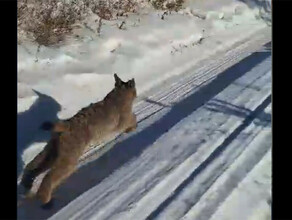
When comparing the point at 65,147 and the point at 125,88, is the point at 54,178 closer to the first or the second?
the point at 65,147

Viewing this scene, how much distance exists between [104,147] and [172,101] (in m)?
2.09

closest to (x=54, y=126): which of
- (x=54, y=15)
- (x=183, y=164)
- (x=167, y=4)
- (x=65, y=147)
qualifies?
(x=65, y=147)

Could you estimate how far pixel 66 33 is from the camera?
345 inches

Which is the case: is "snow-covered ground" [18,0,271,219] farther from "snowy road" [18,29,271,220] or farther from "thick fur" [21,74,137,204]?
"thick fur" [21,74,137,204]

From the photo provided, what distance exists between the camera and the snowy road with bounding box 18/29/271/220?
464 cm

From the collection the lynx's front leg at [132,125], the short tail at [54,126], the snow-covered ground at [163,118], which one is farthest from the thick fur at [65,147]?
the lynx's front leg at [132,125]

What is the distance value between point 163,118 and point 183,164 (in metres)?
1.56

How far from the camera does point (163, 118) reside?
7.03m

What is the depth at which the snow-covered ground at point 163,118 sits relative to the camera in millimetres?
4770

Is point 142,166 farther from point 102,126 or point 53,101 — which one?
point 53,101

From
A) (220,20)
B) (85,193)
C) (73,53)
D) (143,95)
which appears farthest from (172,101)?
(220,20)
